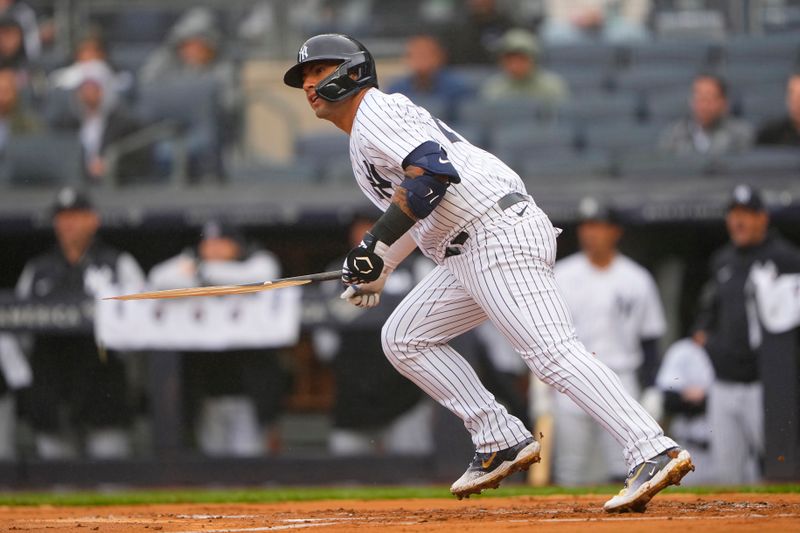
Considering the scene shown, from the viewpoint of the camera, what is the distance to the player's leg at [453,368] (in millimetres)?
5043

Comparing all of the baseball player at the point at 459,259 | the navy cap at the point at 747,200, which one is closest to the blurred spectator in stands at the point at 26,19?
the navy cap at the point at 747,200

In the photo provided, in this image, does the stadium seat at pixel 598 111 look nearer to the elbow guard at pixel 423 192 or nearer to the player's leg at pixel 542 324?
the player's leg at pixel 542 324

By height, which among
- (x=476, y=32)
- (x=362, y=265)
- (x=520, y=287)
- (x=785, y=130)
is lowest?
(x=520, y=287)

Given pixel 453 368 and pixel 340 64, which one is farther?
pixel 453 368

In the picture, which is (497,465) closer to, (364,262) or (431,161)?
(364,262)

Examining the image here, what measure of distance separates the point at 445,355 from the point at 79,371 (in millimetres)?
4096

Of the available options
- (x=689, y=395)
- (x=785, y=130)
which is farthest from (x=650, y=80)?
(x=689, y=395)

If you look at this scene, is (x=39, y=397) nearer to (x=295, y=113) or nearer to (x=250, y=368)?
(x=250, y=368)

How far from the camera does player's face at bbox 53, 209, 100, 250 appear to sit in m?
8.60

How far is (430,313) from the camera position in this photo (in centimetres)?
504

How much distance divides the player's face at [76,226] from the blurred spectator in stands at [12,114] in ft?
7.35

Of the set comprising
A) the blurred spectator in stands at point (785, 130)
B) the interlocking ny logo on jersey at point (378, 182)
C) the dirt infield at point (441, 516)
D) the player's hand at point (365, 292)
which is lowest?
the dirt infield at point (441, 516)

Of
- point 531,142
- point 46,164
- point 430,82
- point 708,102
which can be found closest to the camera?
point 708,102

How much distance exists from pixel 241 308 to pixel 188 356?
0.46m
